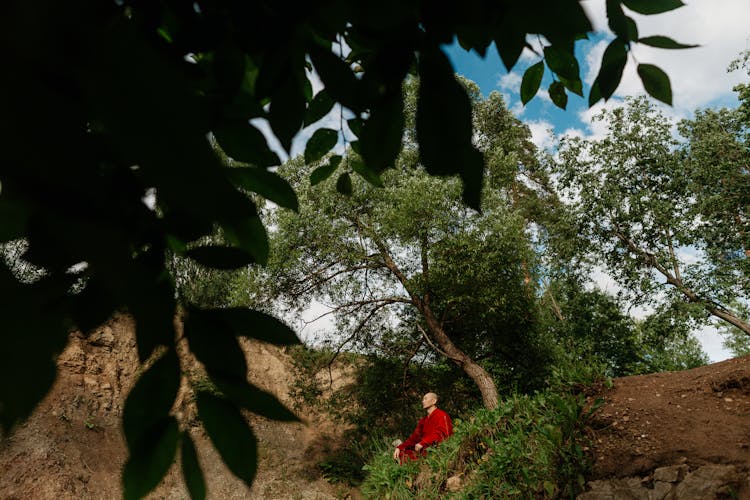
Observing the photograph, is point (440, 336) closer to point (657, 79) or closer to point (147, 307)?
point (657, 79)

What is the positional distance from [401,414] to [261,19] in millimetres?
11296

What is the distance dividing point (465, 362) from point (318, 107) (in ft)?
33.1

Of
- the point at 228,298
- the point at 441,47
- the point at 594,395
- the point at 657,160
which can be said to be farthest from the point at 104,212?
the point at 657,160

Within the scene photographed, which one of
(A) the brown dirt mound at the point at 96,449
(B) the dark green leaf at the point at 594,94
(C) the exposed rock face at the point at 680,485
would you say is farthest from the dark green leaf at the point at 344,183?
(A) the brown dirt mound at the point at 96,449

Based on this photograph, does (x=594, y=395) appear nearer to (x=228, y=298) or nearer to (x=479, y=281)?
(x=479, y=281)

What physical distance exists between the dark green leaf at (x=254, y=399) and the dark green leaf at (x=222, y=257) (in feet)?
0.48

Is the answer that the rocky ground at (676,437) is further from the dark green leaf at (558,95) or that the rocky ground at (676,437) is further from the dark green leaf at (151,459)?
the dark green leaf at (151,459)

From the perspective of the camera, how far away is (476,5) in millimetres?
362

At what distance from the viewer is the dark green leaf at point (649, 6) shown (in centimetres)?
78

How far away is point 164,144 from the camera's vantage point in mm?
246

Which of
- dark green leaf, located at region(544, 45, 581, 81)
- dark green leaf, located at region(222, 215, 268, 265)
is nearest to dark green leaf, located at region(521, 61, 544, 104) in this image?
dark green leaf, located at region(544, 45, 581, 81)

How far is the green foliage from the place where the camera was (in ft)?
15.1

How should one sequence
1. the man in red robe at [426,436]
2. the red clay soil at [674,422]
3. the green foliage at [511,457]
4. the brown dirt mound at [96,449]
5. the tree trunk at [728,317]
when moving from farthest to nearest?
the tree trunk at [728,317], the brown dirt mound at [96,449], the man in red robe at [426,436], the green foliage at [511,457], the red clay soil at [674,422]

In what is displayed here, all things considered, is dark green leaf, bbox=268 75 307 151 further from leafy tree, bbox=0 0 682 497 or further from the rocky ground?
the rocky ground
